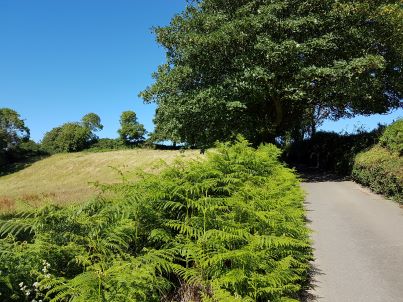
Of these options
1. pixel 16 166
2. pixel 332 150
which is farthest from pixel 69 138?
pixel 332 150

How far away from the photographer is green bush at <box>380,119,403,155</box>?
1700 cm

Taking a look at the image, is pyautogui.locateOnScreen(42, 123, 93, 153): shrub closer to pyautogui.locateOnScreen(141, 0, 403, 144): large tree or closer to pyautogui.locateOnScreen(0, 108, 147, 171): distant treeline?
pyautogui.locateOnScreen(0, 108, 147, 171): distant treeline

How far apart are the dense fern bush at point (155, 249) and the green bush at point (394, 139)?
507 inches

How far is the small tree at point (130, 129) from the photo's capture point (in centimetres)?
8612

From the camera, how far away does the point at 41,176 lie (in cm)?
6200

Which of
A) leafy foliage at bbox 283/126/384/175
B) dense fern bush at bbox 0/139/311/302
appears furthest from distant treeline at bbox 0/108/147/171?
dense fern bush at bbox 0/139/311/302

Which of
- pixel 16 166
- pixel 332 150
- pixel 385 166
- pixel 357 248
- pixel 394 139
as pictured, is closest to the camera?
pixel 357 248

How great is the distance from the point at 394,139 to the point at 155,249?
1565 cm

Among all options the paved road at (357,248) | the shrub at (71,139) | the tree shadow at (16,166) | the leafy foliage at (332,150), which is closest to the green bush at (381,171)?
the paved road at (357,248)

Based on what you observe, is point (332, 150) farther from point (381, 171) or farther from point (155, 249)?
point (155, 249)

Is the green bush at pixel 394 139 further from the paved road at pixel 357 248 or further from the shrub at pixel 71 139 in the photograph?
the shrub at pixel 71 139

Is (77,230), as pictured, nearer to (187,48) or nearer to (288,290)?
(288,290)

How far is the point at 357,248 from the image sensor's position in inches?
360

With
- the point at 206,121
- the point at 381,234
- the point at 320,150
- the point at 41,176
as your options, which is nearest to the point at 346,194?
the point at 381,234
